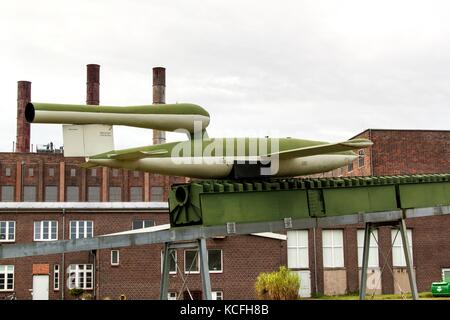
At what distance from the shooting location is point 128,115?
63.7ft

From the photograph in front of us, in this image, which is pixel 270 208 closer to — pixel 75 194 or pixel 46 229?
pixel 46 229

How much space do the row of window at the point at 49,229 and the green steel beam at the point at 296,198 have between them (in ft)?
80.5

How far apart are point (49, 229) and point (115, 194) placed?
98.0 ft

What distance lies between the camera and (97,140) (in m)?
19.0

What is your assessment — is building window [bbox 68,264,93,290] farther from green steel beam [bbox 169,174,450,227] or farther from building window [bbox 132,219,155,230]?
green steel beam [bbox 169,174,450,227]

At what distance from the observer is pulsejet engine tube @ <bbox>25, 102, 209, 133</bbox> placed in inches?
710

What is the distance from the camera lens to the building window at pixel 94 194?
7331 centimetres

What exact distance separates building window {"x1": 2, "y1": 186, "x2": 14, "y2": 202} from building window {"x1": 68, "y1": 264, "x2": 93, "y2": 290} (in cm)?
3016

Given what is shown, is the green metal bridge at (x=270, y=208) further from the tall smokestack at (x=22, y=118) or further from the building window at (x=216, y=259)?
the tall smokestack at (x=22, y=118)

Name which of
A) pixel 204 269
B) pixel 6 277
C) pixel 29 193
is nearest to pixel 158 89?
pixel 29 193

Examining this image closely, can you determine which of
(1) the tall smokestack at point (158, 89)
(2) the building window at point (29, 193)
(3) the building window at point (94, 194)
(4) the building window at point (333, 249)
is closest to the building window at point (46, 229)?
(4) the building window at point (333, 249)

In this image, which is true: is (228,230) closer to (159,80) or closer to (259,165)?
(259,165)

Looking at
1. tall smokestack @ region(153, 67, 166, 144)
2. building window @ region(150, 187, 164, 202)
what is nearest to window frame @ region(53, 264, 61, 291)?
tall smokestack @ region(153, 67, 166, 144)
